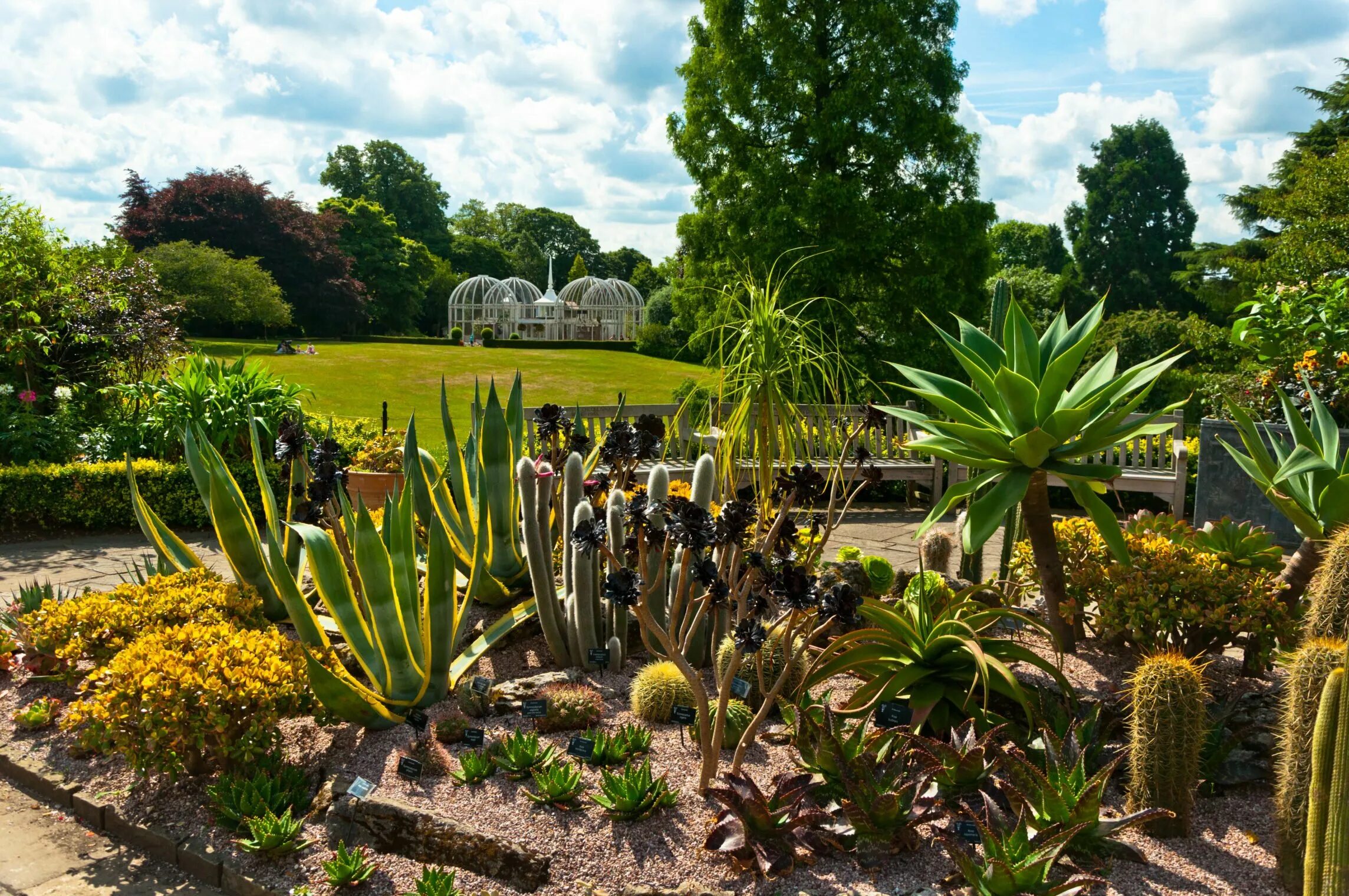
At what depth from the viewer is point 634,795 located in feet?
9.83

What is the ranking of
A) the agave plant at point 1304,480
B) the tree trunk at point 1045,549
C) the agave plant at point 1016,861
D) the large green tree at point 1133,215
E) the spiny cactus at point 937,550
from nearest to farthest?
the agave plant at point 1016,861 → the agave plant at point 1304,480 → the tree trunk at point 1045,549 → the spiny cactus at point 937,550 → the large green tree at point 1133,215

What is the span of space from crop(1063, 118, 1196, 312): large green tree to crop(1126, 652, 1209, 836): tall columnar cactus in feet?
118

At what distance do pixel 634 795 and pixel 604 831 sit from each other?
15 cm

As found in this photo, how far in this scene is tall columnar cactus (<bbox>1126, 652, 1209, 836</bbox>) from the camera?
2885 millimetres

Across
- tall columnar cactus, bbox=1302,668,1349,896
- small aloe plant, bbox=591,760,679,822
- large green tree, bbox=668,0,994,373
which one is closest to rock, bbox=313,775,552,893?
small aloe plant, bbox=591,760,679,822

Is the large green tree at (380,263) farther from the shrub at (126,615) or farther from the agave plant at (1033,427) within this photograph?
the agave plant at (1033,427)

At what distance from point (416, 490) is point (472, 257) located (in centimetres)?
5455

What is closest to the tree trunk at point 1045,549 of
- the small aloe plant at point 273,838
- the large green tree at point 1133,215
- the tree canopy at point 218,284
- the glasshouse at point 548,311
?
the small aloe plant at point 273,838

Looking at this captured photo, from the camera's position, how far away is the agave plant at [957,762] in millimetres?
3041

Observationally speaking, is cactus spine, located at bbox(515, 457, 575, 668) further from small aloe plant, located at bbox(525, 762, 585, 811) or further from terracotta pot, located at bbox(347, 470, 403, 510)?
terracotta pot, located at bbox(347, 470, 403, 510)

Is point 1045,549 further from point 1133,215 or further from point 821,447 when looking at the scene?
point 1133,215

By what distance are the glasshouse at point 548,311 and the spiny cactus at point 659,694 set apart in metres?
41.0

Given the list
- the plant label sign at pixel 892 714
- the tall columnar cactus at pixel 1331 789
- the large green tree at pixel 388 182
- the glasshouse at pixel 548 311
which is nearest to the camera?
the tall columnar cactus at pixel 1331 789

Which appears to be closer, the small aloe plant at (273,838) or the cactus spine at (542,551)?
the small aloe plant at (273,838)
